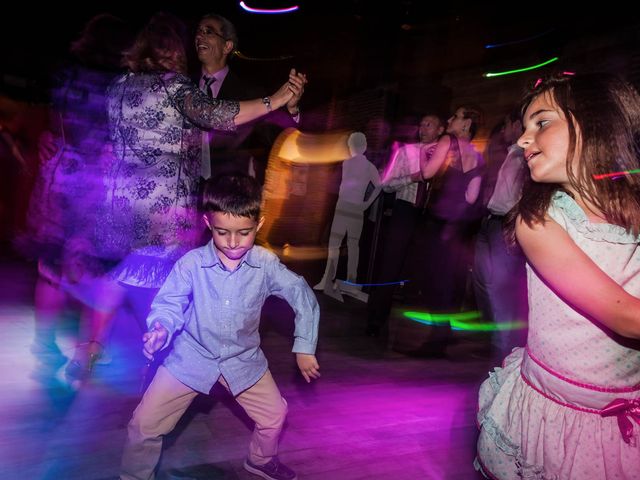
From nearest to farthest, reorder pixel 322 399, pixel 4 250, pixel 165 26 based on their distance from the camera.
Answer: pixel 165 26 < pixel 322 399 < pixel 4 250

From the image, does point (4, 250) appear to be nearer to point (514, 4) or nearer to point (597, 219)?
point (597, 219)

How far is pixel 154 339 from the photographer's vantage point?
5.17 ft

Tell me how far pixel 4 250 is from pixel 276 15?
6994mm

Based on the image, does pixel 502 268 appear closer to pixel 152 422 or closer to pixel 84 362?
pixel 152 422

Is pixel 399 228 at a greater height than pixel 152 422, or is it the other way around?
pixel 399 228

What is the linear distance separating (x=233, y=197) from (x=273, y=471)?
1177mm

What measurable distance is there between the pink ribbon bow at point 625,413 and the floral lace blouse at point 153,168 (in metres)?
1.71

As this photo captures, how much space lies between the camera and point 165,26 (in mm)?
2168

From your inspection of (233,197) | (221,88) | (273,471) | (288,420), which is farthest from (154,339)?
(221,88)

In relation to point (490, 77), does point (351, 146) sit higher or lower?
lower

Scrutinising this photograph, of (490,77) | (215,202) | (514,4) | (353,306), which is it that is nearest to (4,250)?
(353,306)

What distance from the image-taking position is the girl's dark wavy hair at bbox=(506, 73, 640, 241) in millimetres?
1058

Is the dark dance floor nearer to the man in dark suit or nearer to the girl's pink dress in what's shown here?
the girl's pink dress

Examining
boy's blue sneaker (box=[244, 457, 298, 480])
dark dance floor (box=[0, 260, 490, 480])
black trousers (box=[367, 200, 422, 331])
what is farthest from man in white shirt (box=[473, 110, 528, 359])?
boy's blue sneaker (box=[244, 457, 298, 480])
